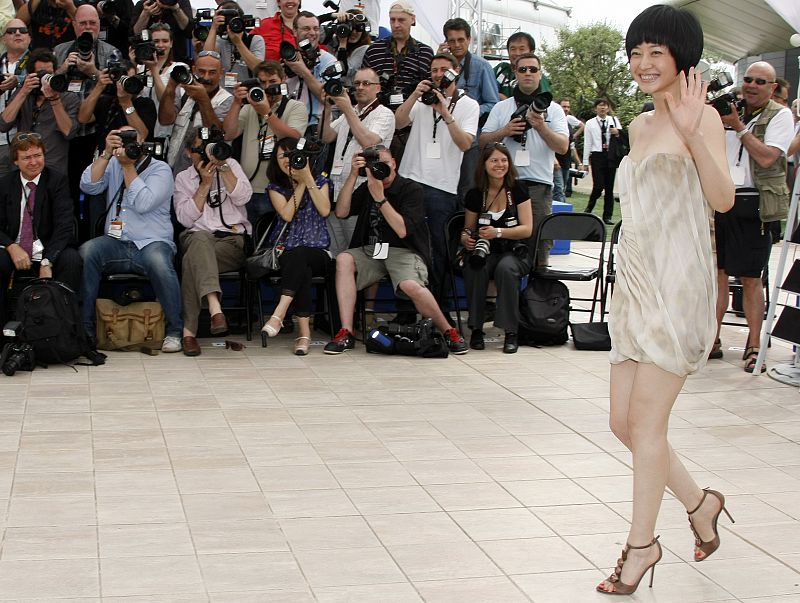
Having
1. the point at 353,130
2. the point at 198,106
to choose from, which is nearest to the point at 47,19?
the point at 198,106

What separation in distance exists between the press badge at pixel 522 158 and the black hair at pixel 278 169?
1.58 metres

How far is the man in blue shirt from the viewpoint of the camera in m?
8.57

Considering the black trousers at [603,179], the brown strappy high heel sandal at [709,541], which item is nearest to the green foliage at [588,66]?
the black trousers at [603,179]

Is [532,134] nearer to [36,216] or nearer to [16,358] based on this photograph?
[36,216]

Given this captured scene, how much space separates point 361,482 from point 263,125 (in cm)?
393

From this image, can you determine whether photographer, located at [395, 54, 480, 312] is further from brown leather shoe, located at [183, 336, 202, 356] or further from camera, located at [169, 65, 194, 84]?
brown leather shoe, located at [183, 336, 202, 356]

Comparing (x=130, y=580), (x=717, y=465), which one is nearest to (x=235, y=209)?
(x=717, y=465)

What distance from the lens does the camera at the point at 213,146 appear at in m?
7.41

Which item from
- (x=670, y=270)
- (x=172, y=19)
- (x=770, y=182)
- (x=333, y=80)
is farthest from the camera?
(x=172, y=19)

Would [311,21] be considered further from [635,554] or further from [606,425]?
[635,554]

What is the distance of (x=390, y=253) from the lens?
25.2 ft

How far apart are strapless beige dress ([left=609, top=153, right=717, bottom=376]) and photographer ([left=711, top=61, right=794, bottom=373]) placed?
3772 mm

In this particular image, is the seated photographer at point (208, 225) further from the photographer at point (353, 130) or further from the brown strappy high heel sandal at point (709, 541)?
the brown strappy high heel sandal at point (709, 541)

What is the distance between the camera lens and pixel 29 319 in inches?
266
